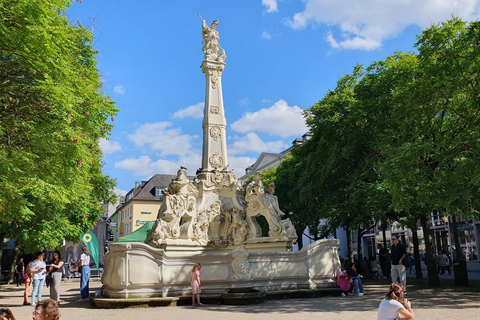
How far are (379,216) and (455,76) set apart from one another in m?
8.37

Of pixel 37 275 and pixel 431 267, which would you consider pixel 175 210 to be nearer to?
pixel 37 275

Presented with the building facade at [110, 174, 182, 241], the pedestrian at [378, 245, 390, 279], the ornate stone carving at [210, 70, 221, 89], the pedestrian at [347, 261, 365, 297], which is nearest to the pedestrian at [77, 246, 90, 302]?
the pedestrian at [347, 261, 365, 297]

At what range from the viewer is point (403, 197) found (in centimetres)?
1505

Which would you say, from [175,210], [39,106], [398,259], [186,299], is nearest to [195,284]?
[186,299]

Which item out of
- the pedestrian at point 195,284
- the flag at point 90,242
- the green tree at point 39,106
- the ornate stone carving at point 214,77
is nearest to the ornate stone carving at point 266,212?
the ornate stone carving at point 214,77

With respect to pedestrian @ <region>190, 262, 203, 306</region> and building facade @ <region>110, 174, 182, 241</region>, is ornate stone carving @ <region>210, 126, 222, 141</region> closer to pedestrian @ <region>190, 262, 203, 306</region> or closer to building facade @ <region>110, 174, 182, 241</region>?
pedestrian @ <region>190, 262, 203, 306</region>

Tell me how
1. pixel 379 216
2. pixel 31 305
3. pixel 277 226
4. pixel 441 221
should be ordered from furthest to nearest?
pixel 441 221 → pixel 379 216 → pixel 277 226 → pixel 31 305

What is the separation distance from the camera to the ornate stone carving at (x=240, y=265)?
13.6m

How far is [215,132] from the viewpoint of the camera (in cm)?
1923

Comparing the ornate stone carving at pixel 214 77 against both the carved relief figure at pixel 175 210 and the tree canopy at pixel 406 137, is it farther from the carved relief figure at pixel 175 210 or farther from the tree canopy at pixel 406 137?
the tree canopy at pixel 406 137

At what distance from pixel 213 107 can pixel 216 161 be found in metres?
2.61

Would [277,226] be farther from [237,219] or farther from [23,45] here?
[23,45]

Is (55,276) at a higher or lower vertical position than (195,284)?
higher

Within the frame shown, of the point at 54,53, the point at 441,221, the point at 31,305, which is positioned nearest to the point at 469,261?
the point at 441,221
